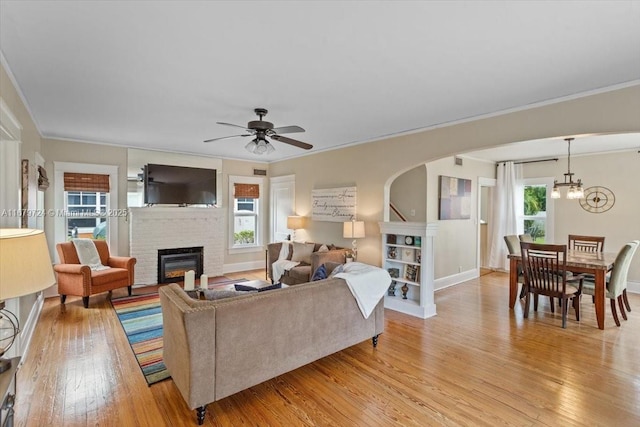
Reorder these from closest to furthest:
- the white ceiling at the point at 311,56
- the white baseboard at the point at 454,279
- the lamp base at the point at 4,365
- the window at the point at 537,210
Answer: the lamp base at the point at 4,365 → the white ceiling at the point at 311,56 → the white baseboard at the point at 454,279 → the window at the point at 537,210

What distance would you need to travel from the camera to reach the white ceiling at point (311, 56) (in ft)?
6.16

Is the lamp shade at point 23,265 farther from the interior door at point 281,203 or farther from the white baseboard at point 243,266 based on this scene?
the white baseboard at point 243,266

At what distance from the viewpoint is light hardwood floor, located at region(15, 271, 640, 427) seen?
2.24 m

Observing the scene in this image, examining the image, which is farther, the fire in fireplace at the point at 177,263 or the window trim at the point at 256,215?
the window trim at the point at 256,215

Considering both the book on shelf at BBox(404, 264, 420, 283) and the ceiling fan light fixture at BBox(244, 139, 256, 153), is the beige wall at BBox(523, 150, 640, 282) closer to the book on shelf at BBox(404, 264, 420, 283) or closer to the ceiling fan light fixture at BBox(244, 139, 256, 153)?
the book on shelf at BBox(404, 264, 420, 283)

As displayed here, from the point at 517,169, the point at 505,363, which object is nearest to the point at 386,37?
the point at 505,363

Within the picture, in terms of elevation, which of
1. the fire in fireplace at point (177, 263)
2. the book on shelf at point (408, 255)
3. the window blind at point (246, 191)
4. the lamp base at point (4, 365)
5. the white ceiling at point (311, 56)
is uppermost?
the white ceiling at point (311, 56)

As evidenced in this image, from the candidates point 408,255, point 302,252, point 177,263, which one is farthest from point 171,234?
point 408,255

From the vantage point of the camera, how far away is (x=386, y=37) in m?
2.14

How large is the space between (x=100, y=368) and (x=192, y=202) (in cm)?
384

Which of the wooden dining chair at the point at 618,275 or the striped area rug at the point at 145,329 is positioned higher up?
the wooden dining chair at the point at 618,275

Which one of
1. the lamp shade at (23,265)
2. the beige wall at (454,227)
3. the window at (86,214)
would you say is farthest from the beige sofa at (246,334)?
the window at (86,214)

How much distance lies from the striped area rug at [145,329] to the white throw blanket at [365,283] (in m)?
1.78

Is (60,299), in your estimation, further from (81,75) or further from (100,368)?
(81,75)
